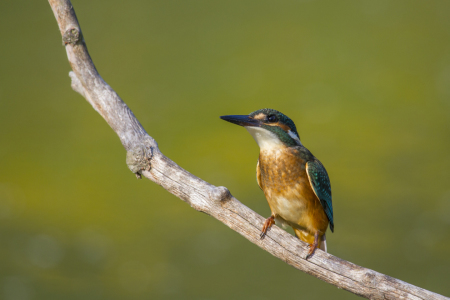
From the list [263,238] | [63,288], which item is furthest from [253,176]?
[263,238]

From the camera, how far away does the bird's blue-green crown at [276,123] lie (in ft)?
5.62

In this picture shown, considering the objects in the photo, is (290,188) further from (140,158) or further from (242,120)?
(140,158)

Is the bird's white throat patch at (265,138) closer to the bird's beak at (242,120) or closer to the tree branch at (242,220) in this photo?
the bird's beak at (242,120)

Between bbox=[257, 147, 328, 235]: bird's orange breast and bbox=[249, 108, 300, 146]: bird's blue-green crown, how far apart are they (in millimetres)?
52

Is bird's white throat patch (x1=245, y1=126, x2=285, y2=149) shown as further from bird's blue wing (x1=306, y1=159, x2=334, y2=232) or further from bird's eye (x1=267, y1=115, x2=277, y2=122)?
bird's blue wing (x1=306, y1=159, x2=334, y2=232)

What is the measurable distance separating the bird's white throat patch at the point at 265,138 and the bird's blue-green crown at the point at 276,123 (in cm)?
2

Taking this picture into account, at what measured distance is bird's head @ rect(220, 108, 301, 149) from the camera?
169 centimetres

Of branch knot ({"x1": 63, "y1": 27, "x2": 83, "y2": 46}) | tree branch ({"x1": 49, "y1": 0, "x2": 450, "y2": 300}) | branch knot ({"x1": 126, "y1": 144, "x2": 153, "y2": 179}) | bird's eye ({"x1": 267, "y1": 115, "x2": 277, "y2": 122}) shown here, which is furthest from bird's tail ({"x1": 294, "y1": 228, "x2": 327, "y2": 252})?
branch knot ({"x1": 63, "y1": 27, "x2": 83, "y2": 46})

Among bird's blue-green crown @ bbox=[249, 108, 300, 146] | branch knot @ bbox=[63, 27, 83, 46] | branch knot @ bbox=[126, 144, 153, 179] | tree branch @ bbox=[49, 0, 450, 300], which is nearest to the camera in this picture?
tree branch @ bbox=[49, 0, 450, 300]

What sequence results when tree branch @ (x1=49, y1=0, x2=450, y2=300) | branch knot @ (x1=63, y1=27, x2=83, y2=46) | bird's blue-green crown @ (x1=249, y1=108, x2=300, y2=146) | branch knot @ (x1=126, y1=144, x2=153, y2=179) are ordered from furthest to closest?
branch knot @ (x1=63, y1=27, x2=83, y2=46) → bird's blue-green crown @ (x1=249, y1=108, x2=300, y2=146) → branch knot @ (x1=126, y1=144, x2=153, y2=179) → tree branch @ (x1=49, y1=0, x2=450, y2=300)

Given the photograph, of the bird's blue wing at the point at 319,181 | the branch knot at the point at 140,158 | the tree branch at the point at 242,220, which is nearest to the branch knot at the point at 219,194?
the tree branch at the point at 242,220

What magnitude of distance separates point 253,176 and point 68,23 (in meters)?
2.57

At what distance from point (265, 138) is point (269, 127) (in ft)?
0.24

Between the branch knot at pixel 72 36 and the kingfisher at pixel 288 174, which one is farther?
the branch knot at pixel 72 36
